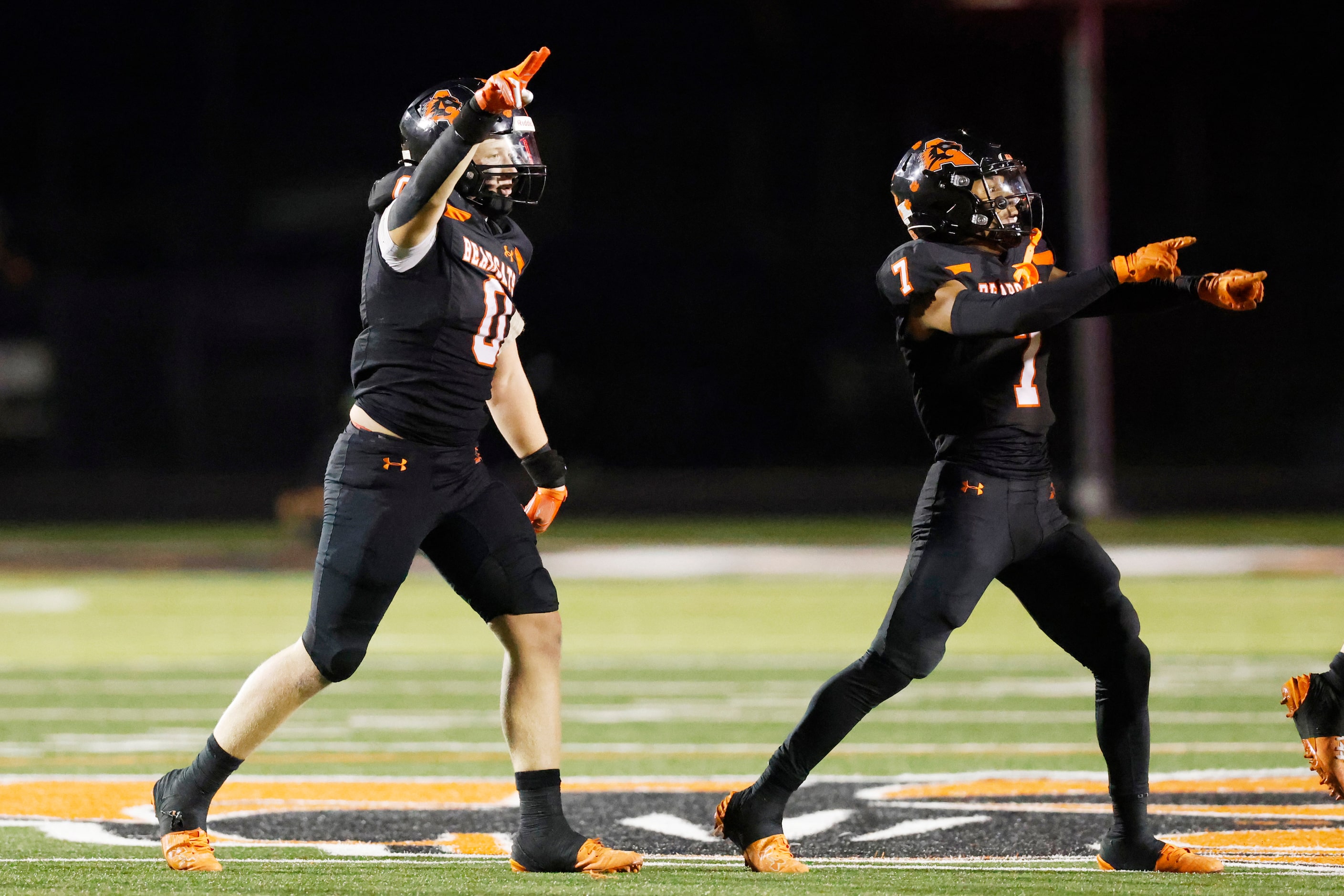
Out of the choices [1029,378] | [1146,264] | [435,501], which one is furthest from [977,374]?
[435,501]

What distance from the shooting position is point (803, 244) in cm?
3466

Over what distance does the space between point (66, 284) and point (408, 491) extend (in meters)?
33.3

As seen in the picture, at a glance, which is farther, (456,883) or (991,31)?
(991,31)

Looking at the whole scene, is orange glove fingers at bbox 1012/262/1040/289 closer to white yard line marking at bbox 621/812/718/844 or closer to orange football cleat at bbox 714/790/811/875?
orange football cleat at bbox 714/790/811/875

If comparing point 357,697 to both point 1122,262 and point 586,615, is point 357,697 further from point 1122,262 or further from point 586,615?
point 1122,262

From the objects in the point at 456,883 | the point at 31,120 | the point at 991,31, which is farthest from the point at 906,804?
the point at 31,120

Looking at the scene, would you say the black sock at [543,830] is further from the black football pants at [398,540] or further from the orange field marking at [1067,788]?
the orange field marking at [1067,788]

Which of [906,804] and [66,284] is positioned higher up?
[66,284]

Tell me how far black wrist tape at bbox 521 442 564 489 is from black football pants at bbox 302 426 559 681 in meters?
0.43

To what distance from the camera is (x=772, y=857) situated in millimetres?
4750

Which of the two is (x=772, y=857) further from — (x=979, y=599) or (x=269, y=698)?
(x=269, y=698)

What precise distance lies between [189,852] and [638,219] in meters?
31.7

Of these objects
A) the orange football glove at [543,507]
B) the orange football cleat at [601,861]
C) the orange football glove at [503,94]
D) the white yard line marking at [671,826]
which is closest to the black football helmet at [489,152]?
the orange football glove at [503,94]

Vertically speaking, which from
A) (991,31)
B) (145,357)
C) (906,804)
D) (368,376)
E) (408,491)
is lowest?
(906,804)
